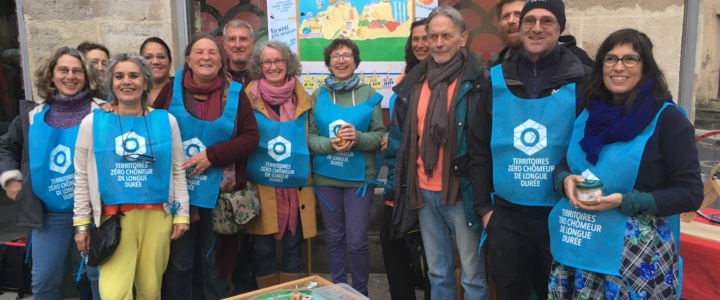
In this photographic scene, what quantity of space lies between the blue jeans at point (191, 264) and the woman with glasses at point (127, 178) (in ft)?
0.85

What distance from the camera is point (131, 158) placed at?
3002mm

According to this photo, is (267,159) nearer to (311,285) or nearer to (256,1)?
(311,285)

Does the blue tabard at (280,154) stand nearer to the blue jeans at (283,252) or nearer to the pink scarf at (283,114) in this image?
the pink scarf at (283,114)

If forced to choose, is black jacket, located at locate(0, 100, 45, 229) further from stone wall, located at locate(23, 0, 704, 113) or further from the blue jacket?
the blue jacket

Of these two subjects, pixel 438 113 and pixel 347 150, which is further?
pixel 347 150

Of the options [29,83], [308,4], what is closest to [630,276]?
[308,4]

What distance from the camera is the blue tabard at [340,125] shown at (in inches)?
142

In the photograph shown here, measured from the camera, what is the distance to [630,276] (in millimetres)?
2299

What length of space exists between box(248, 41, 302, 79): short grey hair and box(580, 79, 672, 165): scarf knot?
1979 millimetres

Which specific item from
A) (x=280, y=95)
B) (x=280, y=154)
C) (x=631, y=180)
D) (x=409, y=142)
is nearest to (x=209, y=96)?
(x=280, y=95)

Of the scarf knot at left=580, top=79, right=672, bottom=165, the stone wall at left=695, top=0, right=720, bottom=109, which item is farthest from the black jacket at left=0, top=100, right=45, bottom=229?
the stone wall at left=695, top=0, right=720, bottom=109

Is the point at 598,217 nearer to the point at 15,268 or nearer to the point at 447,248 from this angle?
the point at 447,248

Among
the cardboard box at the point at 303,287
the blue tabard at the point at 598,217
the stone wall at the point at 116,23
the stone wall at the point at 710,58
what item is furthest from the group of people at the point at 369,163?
the stone wall at the point at 710,58

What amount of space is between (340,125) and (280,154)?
444mm
